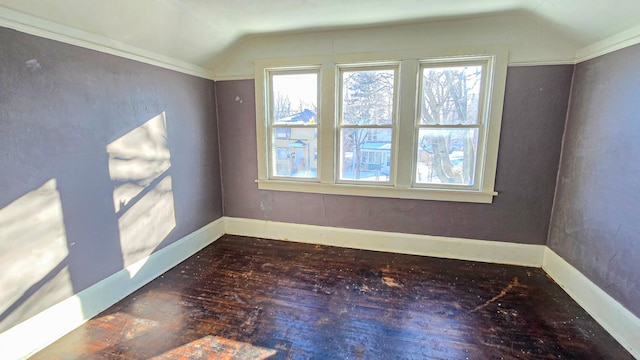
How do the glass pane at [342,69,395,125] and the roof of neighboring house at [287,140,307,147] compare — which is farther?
the roof of neighboring house at [287,140,307,147]

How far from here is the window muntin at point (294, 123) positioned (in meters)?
3.33

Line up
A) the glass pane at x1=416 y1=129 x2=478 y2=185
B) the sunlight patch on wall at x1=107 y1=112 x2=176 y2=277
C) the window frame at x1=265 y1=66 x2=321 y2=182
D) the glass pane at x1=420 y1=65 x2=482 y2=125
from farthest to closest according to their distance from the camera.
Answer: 1. the window frame at x1=265 y1=66 x2=321 y2=182
2. the glass pane at x1=416 y1=129 x2=478 y2=185
3. the glass pane at x1=420 y1=65 x2=482 y2=125
4. the sunlight patch on wall at x1=107 y1=112 x2=176 y2=277

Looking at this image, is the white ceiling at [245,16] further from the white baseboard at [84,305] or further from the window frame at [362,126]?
the white baseboard at [84,305]

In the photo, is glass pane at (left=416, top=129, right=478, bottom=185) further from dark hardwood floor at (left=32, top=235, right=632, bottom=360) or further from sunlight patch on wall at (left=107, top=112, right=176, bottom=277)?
sunlight patch on wall at (left=107, top=112, right=176, bottom=277)

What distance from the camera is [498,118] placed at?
110 inches

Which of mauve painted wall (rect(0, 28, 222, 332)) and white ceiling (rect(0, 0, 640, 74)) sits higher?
white ceiling (rect(0, 0, 640, 74))

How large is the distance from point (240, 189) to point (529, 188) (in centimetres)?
335

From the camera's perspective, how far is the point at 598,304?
7.08 feet

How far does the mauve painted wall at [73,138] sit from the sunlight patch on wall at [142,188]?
23 mm

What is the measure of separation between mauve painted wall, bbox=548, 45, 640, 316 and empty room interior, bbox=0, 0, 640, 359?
0.02m

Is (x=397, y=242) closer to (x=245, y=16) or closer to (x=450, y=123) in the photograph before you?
(x=450, y=123)

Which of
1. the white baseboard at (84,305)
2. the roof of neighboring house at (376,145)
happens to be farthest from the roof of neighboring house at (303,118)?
the white baseboard at (84,305)

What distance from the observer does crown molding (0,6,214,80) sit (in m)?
1.65

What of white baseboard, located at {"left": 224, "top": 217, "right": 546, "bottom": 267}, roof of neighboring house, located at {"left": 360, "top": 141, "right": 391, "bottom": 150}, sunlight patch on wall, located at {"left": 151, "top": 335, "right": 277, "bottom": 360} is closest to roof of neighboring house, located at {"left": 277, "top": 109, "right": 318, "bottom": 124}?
roof of neighboring house, located at {"left": 360, "top": 141, "right": 391, "bottom": 150}
